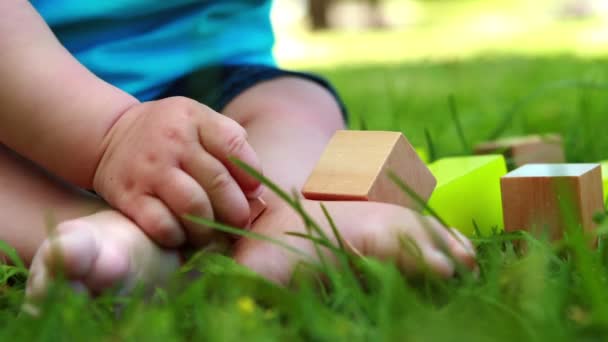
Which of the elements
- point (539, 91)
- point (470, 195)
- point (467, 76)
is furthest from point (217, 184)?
point (467, 76)

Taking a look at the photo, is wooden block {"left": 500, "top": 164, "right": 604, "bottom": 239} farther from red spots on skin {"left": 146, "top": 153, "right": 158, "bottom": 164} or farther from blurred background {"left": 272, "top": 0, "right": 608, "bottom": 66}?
blurred background {"left": 272, "top": 0, "right": 608, "bottom": 66}

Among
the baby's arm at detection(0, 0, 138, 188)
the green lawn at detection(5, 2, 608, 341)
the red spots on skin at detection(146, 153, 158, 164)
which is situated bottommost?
the green lawn at detection(5, 2, 608, 341)

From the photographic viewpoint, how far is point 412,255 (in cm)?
72

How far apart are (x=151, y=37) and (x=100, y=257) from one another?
71cm

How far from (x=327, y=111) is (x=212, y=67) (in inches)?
9.5

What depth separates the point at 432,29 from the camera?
7996 mm

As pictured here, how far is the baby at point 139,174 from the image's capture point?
30.3 inches

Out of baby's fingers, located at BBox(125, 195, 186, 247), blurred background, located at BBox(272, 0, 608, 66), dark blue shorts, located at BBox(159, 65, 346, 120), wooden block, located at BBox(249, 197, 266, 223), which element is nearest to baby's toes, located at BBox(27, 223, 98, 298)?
baby's fingers, located at BBox(125, 195, 186, 247)

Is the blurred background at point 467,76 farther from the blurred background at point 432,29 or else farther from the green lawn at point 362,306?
the green lawn at point 362,306

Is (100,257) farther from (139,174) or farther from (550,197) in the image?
(550,197)

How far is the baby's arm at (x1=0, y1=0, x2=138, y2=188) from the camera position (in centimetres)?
92

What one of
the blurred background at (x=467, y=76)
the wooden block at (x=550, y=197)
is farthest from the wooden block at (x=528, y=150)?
the wooden block at (x=550, y=197)

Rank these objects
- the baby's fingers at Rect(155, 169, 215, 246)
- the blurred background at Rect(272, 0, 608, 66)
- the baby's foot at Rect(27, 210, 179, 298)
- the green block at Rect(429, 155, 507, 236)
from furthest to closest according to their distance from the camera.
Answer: the blurred background at Rect(272, 0, 608, 66) → the green block at Rect(429, 155, 507, 236) → the baby's fingers at Rect(155, 169, 215, 246) → the baby's foot at Rect(27, 210, 179, 298)

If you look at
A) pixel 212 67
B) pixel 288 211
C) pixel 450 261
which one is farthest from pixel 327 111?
pixel 450 261
